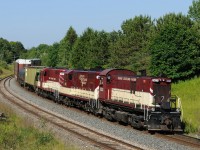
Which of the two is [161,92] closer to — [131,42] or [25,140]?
[25,140]

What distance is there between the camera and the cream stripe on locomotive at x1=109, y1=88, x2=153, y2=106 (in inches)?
849

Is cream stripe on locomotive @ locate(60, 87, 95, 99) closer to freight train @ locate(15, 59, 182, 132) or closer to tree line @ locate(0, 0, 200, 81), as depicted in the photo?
freight train @ locate(15, 59, 182, 132)

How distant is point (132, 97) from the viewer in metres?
23.2

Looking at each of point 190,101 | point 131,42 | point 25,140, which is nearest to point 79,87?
Answer: point 190,101

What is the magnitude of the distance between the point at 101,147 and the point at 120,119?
25.7 feet

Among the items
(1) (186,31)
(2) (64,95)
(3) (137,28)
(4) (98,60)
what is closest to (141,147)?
(2) (64,95)

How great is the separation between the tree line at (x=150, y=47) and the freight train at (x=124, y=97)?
651cm

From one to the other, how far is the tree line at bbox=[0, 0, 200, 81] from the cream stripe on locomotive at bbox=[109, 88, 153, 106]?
7.97 meters

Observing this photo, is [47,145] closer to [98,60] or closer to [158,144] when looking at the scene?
[158,144]

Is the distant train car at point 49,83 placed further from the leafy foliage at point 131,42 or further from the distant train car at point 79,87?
the leafy foliage at point 131,42

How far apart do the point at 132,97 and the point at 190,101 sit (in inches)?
506

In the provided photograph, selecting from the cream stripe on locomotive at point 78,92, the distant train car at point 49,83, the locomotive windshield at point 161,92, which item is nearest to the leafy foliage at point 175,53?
the distant train car at point 49,83

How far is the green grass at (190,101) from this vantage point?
23147mm

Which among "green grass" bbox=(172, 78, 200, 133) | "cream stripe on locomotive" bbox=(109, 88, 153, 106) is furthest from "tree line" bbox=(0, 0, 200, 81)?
"cream stripe on locomotive" bbox=(109, 88, 153, 106)
